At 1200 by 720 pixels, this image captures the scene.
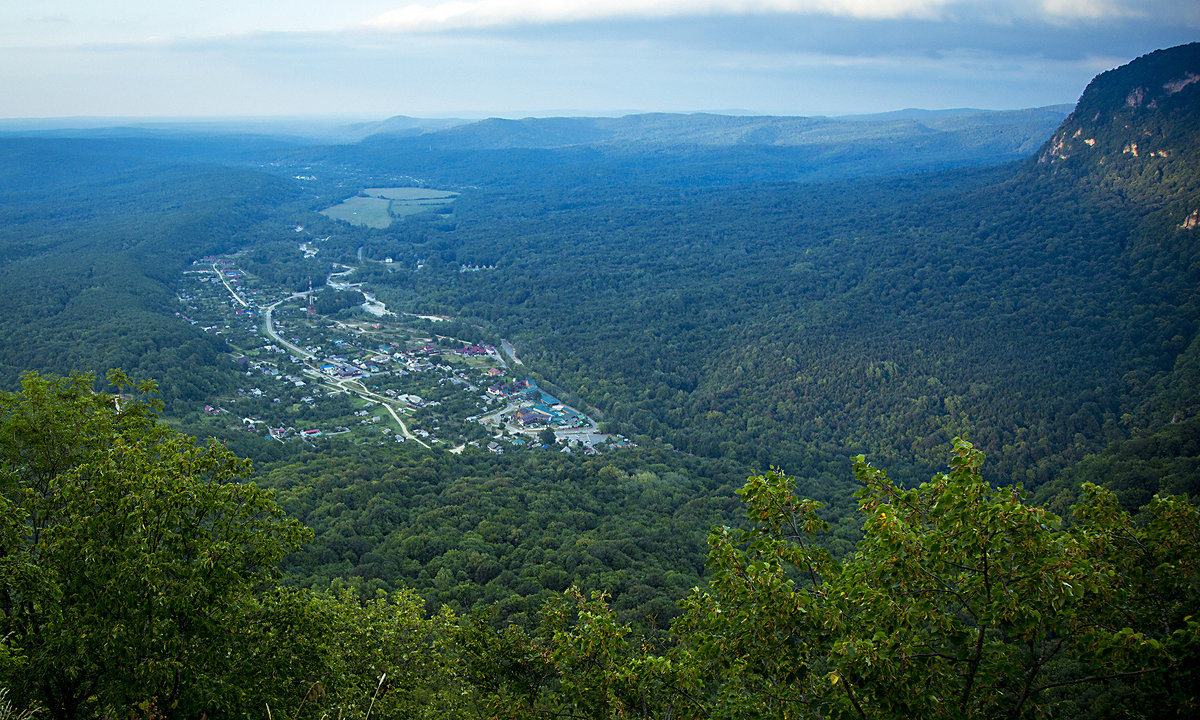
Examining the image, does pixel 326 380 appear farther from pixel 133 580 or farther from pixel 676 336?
pixel 133 580

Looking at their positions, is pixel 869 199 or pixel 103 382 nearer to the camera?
pixel 103 382

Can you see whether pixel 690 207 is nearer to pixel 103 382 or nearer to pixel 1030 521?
pixel 103 382

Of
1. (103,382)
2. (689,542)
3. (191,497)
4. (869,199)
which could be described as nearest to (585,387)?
(689,542)

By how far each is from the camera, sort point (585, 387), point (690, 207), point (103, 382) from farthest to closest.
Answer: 1. point (690, 207)
2. point (585, 387)
3. point (103, 382)

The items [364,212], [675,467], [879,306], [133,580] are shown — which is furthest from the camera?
[364,212]

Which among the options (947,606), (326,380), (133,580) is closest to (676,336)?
(326,380)

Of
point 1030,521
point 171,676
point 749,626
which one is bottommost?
point 171,676

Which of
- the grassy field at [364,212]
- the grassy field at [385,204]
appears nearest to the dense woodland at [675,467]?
the grassy field at [364,212]
